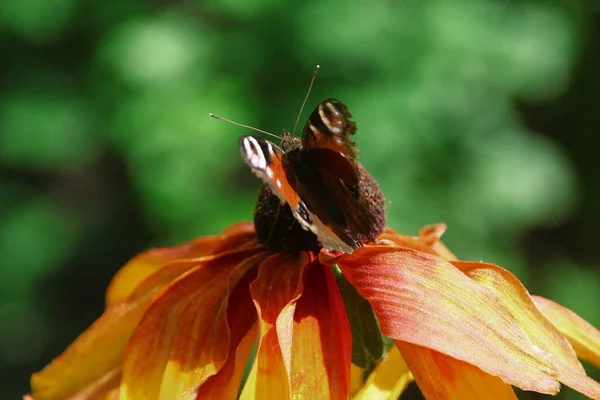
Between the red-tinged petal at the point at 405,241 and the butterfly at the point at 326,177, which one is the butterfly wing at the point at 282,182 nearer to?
the butterfly at the point at 326,177

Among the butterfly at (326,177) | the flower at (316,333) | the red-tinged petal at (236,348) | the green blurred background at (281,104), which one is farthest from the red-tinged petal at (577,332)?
the green blurred background at (281,104)

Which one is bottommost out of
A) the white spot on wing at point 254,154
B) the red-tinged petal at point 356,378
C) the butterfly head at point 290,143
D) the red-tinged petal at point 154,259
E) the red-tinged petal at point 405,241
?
the red-tinged petal at point 356,378

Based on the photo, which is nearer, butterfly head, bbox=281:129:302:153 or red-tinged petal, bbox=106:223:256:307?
butterfly head, bbox=281:129:302:153

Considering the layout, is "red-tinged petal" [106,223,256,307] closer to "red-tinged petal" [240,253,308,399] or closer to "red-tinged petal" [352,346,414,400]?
"red-tinged petal" [240,253,308,399]

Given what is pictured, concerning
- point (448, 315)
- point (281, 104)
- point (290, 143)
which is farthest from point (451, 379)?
point (281, 104)

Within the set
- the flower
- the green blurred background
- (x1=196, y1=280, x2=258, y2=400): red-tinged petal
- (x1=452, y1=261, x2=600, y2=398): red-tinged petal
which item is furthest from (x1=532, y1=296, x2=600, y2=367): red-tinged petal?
the green blurred background

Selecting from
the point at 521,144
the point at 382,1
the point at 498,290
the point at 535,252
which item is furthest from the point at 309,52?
the point at 498,290

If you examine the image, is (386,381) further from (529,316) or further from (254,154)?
(254,154)
